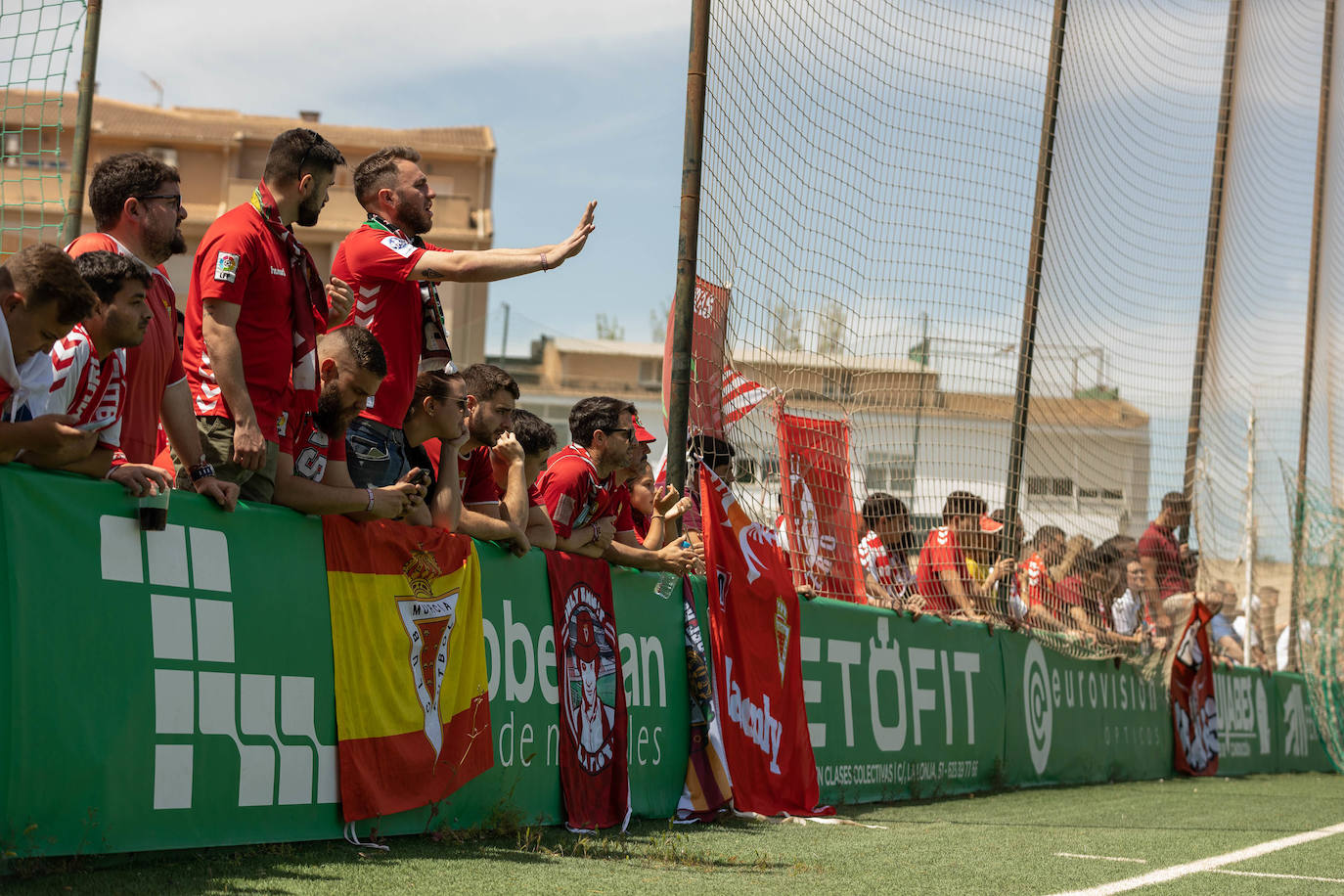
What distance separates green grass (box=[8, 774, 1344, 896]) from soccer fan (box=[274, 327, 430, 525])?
116 cm

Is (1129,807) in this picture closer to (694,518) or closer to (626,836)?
(694,518)

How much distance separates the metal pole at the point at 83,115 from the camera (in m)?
7.03

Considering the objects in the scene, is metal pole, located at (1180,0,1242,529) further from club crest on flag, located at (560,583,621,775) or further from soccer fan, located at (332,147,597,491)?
soccer fan, located at (332,147,597,491)

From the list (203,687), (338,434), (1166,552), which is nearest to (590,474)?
(338,434)

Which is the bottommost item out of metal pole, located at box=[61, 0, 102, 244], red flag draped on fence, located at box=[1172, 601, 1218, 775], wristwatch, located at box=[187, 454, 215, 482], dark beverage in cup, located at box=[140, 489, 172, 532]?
red flag draped on fence, located at box=[1172, 601, 1218, 775]

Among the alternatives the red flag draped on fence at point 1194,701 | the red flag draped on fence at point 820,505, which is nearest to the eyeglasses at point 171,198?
the red flag draped on fence at point 820,505

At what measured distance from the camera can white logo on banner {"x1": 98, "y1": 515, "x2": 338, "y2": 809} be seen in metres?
4.22

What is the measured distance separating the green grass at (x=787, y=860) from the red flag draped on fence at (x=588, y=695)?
0.18 metres

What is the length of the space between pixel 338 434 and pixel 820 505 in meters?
3.60

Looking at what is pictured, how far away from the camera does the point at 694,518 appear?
25.5 feet

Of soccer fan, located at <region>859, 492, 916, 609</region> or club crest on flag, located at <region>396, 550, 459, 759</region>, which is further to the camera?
soccer fan, located at <region>859, 492, 916, 609</region>

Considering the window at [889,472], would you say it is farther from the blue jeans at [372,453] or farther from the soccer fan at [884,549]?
the blue jeans at [372,453]

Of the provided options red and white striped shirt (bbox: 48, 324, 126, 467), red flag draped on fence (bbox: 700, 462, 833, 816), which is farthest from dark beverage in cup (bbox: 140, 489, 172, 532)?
red flag draped on fence (bbox: 700, 462, 833, 816)

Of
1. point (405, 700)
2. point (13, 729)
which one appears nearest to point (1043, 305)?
point (405, 700)
